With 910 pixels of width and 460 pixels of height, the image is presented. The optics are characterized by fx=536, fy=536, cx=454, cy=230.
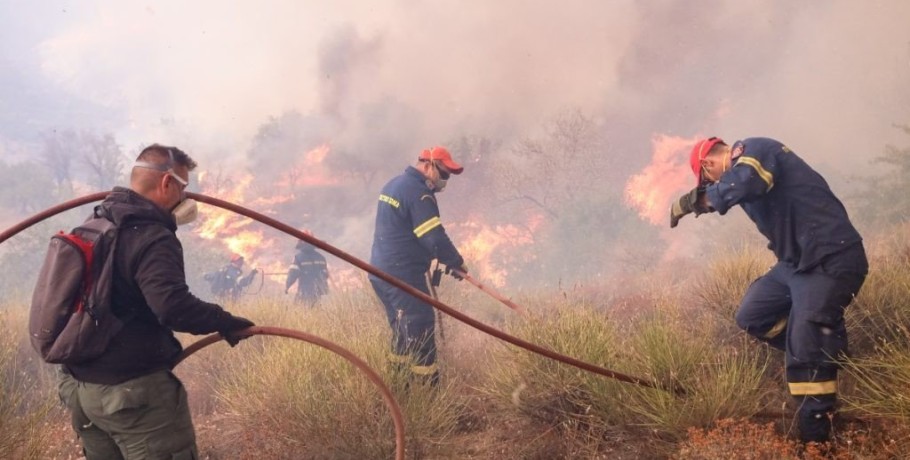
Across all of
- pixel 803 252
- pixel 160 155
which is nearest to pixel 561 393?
pixel 803 252

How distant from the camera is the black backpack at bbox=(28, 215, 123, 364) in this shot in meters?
2.02

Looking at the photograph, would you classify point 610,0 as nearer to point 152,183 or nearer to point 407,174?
point 407,174

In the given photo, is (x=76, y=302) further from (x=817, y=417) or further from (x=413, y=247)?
(x=817, y=417)

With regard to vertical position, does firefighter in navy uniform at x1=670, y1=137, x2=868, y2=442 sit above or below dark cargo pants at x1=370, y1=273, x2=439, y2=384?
above

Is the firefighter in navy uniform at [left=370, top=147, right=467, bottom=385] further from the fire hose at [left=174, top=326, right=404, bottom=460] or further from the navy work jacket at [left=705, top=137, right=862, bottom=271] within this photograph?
the navy work jacket at [left=705, top=137, right=862, bottom=271]

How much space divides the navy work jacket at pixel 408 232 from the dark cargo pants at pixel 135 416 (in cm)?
277

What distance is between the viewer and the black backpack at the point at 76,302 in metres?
2.02

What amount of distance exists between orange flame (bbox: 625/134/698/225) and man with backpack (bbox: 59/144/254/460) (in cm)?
1776

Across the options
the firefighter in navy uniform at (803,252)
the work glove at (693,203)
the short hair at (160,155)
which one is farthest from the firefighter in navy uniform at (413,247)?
the short hair at (160,155)

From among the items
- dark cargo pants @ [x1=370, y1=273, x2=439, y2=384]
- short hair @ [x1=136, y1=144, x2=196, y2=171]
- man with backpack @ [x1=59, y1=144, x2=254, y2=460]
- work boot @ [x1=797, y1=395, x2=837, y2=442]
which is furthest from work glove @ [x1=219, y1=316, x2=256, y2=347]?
work boot @ [x1=797, y1=395, x2=837, y2=442]

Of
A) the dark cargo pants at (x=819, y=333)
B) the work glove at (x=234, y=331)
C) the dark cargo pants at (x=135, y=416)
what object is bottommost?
the dark cargo pants at (x=135, y=416)

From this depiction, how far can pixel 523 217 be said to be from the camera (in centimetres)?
2291

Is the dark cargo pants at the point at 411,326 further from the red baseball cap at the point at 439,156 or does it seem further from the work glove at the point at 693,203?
the work glove at the point at 693,203

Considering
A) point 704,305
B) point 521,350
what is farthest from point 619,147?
point 521,350
